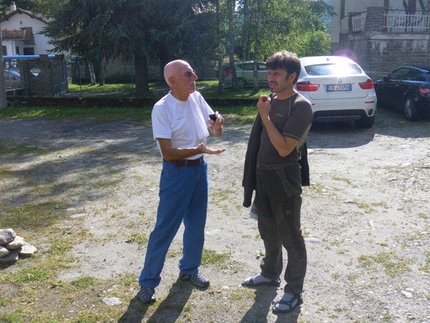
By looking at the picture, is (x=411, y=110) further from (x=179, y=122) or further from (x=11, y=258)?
(x=11, y=258)

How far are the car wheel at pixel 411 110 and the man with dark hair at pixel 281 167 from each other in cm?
959

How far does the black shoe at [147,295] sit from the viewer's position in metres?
4.01

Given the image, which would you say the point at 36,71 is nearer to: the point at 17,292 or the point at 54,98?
the point at 54,98

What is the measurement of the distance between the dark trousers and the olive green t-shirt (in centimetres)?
7

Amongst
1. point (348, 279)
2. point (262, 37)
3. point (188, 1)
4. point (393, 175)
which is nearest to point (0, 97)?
point (188, 1)

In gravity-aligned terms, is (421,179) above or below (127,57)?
below

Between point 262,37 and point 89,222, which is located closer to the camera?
point 89,222

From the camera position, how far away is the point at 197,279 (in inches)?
170

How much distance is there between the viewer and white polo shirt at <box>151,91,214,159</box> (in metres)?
3.86

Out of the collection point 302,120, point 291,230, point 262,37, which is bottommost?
point 291,230

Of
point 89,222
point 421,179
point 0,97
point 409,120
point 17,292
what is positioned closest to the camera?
point 17,292

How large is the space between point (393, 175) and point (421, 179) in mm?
415

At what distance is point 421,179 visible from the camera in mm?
7551

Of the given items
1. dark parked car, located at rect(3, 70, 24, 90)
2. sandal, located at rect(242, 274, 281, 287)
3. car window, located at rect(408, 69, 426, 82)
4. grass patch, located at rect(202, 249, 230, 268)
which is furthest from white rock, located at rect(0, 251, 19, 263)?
dark parked car, located at rect(3, 70, 24, 90)
